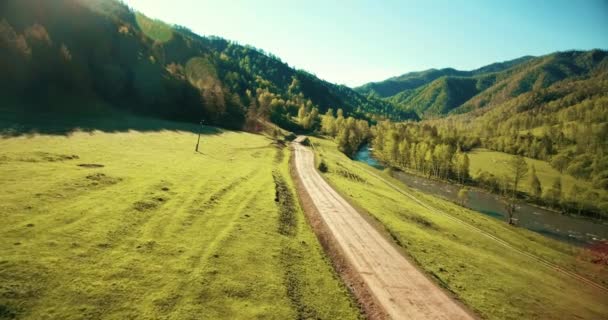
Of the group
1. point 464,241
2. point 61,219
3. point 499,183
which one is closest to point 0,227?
point 61,219

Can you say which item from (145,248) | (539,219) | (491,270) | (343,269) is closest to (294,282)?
(343,269)

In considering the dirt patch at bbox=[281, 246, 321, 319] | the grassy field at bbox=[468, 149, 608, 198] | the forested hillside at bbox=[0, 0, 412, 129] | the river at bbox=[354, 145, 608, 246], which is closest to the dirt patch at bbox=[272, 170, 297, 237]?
the dirt patch at bbox=[281, 246, 321, 319]

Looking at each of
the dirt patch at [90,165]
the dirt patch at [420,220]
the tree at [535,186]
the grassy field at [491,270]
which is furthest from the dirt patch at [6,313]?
the tree at [535,186]

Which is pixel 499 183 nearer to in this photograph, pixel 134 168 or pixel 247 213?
pixel 247 213

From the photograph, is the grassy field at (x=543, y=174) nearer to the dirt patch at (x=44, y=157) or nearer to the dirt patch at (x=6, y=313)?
the dirt patch at (x=44, y=157)

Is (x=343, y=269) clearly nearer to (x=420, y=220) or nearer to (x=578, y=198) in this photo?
(x=420, y=220)

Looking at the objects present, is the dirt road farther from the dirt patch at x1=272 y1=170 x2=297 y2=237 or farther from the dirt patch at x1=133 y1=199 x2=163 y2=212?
the dirt patch at x1=133 y1=199 x2=163 y2=212
